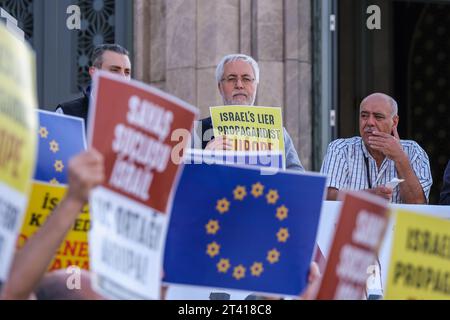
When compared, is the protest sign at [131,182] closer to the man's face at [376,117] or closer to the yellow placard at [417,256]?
the yellow placard at [417,256]

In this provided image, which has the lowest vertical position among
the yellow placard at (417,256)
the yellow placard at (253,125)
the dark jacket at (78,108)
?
the yellow placard at (417,256)

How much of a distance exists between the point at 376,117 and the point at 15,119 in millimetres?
4547

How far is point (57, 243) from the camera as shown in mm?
3943

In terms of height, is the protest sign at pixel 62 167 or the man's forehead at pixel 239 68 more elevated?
the man's forehead at pixel 239 68

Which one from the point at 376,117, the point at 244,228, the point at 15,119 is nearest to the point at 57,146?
the point at 244,228

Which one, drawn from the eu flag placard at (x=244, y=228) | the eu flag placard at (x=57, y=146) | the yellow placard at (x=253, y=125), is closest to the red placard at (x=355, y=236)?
the eu flag placard at (x=244, y=228)

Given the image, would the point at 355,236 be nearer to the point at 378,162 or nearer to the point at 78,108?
the point at 78,108

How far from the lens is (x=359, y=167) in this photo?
7906 mm

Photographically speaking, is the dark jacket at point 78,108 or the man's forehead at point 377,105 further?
the man's forehead at point 377,105

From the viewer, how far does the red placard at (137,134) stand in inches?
157

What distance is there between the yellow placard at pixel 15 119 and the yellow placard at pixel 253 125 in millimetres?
3134
